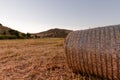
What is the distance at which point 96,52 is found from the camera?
343cm

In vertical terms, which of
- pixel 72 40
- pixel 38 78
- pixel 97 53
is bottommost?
pixel 38 78

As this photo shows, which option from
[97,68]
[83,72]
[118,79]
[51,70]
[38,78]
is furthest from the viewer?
[51,70]

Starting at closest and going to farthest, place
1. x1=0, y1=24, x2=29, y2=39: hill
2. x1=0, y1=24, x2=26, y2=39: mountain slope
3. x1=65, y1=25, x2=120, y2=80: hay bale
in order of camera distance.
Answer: x1=65, y1=25, x2=120, y2=80: hay bale, x1=0, y1=24, x2=26, y2=39: mountain slope, x1=0, y1=24, x2=29, y2=39: hill

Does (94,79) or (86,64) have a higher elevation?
(86,64)

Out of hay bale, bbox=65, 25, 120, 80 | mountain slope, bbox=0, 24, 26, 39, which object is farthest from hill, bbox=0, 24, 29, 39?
hay bale, bbox=65, 25, 120, 80

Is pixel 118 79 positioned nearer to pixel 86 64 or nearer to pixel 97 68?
pixel 97 68

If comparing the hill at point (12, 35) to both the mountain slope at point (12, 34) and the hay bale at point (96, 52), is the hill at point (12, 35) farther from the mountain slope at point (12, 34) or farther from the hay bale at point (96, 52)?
the hay bale at point (96, 52)

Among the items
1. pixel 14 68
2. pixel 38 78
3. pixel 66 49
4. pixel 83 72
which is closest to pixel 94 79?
pixel 83 72

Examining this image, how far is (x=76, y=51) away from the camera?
12.8 feet

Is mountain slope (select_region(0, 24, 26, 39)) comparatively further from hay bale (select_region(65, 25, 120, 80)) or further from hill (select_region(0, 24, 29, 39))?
hay bale (select_region(65, 25, 120, 80))

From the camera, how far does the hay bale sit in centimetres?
316

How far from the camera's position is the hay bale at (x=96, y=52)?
3.16 metres

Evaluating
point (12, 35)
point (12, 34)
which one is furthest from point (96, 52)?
point (12, 34)

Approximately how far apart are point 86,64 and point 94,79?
1.28 ft
